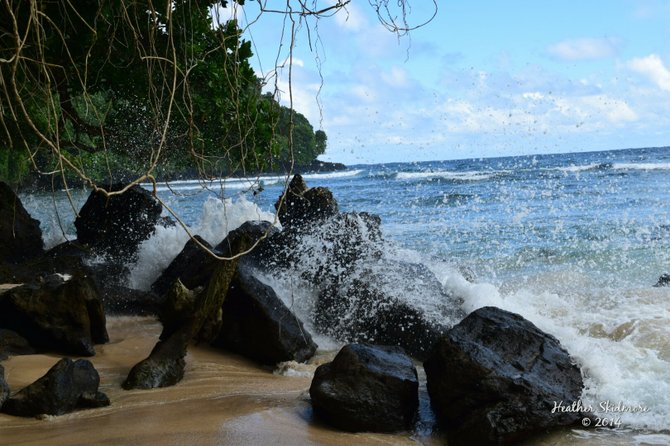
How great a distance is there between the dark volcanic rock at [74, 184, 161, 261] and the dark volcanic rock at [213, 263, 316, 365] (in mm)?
3723

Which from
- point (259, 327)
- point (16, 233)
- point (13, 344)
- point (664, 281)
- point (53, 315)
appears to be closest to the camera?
point (13, 344)

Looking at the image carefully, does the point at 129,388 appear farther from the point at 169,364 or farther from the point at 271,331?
the point at 271,331

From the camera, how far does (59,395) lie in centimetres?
355

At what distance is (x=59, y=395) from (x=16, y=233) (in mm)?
5468

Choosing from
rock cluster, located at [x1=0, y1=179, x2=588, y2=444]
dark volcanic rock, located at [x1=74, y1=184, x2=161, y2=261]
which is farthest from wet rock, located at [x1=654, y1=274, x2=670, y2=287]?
dark volcanic rock, located at [x1=74, y1=184, x2=161, y2=261]

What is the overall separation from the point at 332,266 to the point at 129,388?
2988mm

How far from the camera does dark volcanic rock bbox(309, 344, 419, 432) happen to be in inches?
146

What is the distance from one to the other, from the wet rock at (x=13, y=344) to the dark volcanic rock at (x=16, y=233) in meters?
3.39

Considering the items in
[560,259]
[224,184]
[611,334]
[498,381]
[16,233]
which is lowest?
[560,259]

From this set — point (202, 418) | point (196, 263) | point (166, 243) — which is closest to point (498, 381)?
point (202, 418)

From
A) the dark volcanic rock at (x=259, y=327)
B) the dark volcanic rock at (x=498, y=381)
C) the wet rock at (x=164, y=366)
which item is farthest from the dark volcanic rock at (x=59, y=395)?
the dark volcanic rock at (x=498, y=381)

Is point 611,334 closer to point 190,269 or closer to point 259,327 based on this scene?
point 259,327

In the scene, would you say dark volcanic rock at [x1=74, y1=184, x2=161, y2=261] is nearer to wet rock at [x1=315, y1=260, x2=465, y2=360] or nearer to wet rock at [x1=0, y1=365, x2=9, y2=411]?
wet rock at [x1=315, y1=260, x2=465, y2=360]

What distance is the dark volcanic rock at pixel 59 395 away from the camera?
3.53 m
